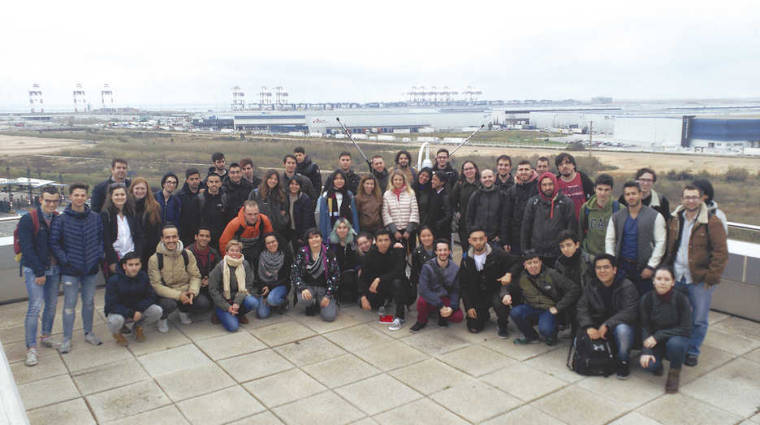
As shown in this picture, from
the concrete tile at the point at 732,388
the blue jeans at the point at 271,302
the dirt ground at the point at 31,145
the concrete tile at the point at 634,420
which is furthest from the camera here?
the dirt ground at the point at 31,145

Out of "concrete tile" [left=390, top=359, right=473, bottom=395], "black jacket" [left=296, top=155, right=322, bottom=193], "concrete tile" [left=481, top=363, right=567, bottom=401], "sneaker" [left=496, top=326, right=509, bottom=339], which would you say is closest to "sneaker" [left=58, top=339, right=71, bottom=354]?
"concrete tile" [left=390, top=359, right=473, bottom=395]

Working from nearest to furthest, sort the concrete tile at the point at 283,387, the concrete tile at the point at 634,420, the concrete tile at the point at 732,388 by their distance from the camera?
the concrete tile at the point at 634,420 → the concrete tile at the point at 732,388 → the concrete tile at the point at 283,387

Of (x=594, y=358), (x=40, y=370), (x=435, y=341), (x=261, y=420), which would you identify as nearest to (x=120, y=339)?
(x=40, y=370)

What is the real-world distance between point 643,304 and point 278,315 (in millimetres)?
3494

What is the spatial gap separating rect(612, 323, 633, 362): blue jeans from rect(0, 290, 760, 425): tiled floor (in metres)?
0.19

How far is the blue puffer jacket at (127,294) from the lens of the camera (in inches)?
198

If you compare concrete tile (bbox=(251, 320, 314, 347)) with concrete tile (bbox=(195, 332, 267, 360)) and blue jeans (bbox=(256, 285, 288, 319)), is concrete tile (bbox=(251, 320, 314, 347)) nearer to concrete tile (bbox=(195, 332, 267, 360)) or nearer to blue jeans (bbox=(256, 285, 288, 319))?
concrete tile (bbox=(195, 332, 267, 360))

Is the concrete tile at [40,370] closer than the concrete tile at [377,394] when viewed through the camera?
No

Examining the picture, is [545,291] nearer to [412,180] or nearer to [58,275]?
[412,180]

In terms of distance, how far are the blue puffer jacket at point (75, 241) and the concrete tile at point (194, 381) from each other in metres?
1.26

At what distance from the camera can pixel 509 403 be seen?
13.0 feet

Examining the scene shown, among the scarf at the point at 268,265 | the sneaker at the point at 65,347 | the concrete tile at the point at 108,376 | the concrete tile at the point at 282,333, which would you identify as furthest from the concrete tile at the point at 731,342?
the sneaker at the point at 65,347

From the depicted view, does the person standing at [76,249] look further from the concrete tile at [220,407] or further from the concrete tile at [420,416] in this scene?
the concrete tile at [420,416]

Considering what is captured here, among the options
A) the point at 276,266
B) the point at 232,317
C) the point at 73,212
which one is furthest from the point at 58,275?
the point at 276,266
